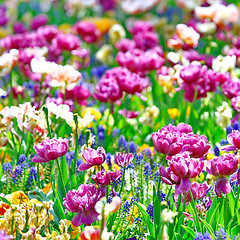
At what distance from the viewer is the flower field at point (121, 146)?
5.86ft

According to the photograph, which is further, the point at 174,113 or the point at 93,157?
the point at 174,113

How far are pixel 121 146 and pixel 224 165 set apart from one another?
1.08m

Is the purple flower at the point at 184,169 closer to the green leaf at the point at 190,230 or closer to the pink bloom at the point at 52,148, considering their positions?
the green leaf at the point at 190,230

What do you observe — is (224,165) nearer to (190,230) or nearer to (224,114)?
(190,230)

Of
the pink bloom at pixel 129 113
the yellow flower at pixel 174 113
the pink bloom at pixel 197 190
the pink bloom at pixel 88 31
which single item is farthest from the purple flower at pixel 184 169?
the pink bloom at pixel 88 31

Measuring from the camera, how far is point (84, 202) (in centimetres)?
175

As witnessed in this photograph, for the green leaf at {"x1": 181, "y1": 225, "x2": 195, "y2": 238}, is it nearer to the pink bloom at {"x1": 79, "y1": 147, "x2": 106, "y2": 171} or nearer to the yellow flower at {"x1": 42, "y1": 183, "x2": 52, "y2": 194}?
the pink bloom at {"x1": 79, "y1": 147, "x2": 106, "y2": 171}

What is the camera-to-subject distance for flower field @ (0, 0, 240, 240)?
1787 mm

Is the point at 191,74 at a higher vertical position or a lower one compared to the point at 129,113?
higher

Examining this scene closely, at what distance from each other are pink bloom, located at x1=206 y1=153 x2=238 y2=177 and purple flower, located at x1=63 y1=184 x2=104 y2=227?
16.7 inches

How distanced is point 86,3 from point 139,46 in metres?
3.23

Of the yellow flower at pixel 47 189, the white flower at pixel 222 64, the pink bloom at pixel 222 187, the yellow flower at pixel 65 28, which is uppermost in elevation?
the pink bloom at pixel 222 187

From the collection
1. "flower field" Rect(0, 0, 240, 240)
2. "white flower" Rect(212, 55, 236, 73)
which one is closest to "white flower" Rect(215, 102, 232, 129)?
"flower field" Rect(0, 0, 240, 240)

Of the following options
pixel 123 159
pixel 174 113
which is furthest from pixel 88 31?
pixel 123 159
